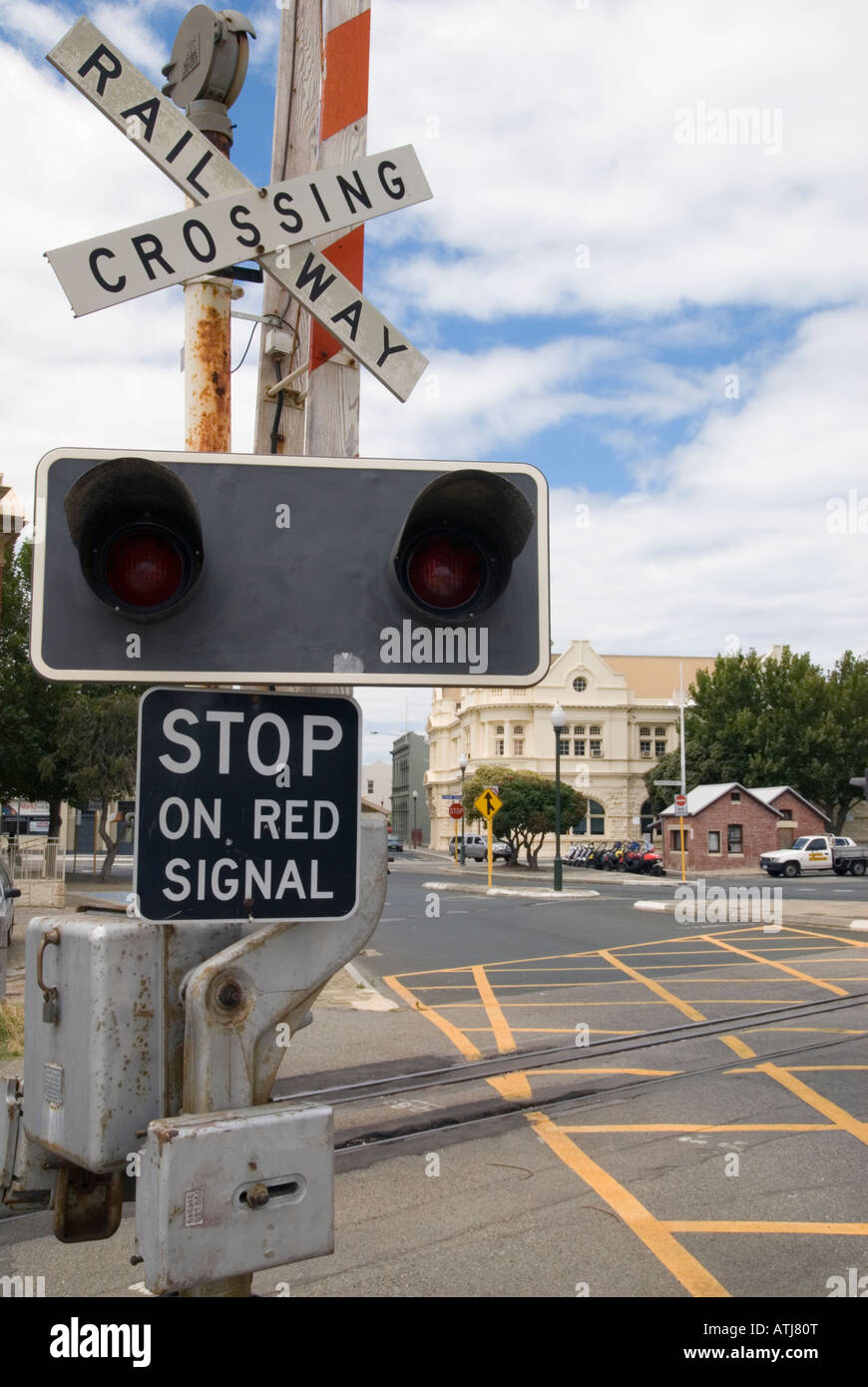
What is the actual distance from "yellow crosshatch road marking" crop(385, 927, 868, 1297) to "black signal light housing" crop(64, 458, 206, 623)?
3.50 m

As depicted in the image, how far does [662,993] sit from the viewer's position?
11.8 meters

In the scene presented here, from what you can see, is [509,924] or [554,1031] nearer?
[554,1031]

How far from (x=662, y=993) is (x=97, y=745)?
25056 millimetres

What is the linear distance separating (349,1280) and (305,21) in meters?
4.60

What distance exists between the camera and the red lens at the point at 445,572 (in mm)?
2314

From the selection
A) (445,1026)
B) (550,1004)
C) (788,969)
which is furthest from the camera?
(788,969)

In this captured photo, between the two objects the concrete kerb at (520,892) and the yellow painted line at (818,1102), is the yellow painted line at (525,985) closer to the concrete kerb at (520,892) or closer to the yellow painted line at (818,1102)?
the yellow painted line at (818,1102)

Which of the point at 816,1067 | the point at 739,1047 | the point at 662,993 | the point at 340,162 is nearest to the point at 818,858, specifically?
the point at 662,993

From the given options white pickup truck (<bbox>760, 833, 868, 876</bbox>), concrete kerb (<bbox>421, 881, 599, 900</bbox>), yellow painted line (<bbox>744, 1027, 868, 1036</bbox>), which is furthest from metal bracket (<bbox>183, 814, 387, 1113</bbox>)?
white pickup truck (<bbox>760, 833, 868, 876</bbox>)

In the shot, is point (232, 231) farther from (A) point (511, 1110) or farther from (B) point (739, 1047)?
(B) point (739, 1047)

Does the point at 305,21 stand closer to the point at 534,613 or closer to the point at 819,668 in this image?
the point at 534,613

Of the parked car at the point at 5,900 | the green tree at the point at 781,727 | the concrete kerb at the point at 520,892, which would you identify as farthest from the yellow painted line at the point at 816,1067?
the green tree at the point at 781,727

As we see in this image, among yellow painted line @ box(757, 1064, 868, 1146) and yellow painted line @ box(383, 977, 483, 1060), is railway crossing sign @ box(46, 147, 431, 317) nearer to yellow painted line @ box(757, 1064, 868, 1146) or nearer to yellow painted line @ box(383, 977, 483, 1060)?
yellow painted line @ box(757, 1064, 868, 1146)

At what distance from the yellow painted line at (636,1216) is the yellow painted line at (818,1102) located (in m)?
1.63
